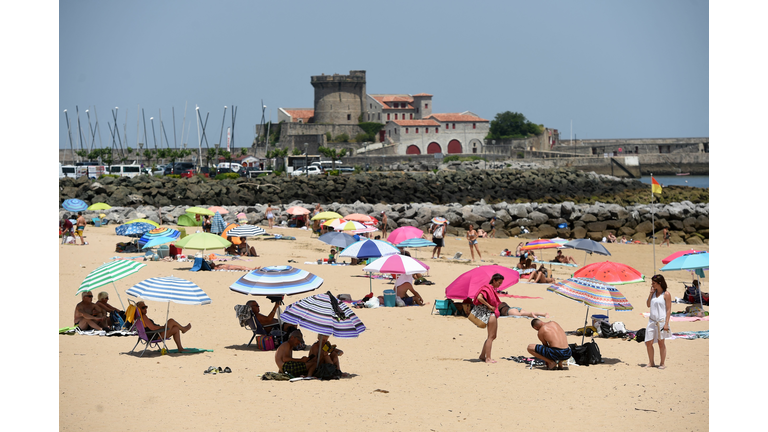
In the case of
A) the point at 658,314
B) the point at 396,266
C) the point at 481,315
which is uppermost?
the point at 396,266

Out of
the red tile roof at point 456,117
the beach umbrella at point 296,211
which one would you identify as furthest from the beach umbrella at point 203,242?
the red tile roof at point 456,117

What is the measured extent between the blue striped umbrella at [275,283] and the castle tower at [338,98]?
250 feet

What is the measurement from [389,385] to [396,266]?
417cm

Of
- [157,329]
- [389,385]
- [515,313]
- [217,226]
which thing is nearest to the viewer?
[389,385]

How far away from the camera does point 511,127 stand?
273 feet

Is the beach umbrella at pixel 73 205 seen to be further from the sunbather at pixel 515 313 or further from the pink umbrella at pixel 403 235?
the sunbather at pixel 515 313

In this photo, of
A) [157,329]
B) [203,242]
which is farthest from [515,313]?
[203,242]

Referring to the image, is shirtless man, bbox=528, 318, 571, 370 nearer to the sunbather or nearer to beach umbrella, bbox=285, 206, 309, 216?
the sunbather

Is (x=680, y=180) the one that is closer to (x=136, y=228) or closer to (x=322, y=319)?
(x=136, y=228)

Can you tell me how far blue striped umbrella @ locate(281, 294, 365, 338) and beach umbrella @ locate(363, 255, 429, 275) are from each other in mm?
4033

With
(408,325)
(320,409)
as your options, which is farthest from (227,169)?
(320,409)

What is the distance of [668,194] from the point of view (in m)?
40.8

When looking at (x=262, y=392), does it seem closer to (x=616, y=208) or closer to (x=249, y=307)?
(x=249, y=307)

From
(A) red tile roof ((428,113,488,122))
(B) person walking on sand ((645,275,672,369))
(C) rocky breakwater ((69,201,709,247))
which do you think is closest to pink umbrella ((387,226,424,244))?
(B) person walking on sand ((645,275,672,369))
